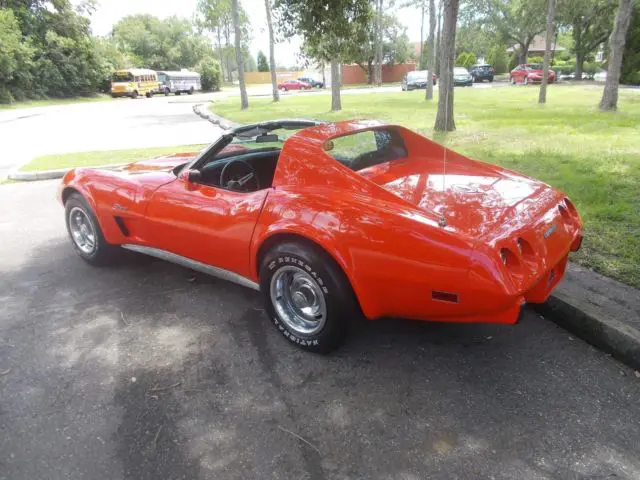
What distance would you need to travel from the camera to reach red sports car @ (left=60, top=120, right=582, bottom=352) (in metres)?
2.25

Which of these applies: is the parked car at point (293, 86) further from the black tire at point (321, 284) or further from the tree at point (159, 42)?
the black tire at point (321, 284)

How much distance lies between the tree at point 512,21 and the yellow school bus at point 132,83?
2997 centimetres

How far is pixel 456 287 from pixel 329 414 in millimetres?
890

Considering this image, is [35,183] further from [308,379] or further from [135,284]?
[308,379]

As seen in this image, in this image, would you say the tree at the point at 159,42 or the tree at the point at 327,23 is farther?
the tree at the point at 159,42

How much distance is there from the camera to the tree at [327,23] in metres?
6.32

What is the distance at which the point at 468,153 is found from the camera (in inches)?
306

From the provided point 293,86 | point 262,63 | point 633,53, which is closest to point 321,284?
point 633,53

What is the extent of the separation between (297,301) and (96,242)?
2.17 meters

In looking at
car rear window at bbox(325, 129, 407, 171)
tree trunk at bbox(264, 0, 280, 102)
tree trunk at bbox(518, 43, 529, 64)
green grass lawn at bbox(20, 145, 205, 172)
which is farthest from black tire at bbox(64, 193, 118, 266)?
tree trunk at bbox(518, 43, 529, 64)

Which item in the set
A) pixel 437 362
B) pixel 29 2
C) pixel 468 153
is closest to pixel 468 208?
pixel 437 362

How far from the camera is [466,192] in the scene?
2777 millimetres

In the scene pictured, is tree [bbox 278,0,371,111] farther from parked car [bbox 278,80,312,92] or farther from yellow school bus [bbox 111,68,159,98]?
parked car [bbox 278,80,312,92]

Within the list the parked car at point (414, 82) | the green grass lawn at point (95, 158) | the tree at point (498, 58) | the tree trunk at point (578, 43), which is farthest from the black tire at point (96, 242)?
the tree at point (498, 58)
